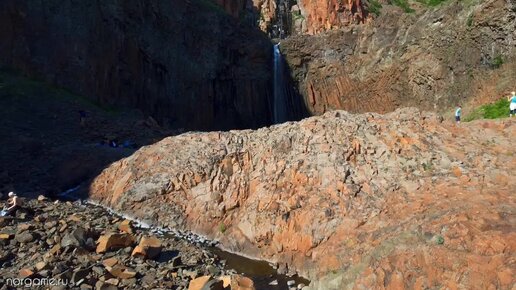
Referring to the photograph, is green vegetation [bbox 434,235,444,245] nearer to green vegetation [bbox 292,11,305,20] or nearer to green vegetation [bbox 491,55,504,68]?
green vegetation [bbox 491,55,504,68]

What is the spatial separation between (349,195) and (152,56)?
88.7ft

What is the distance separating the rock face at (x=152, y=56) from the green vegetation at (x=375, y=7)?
2528cm

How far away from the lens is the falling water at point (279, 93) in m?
41.9

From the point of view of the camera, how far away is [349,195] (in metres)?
13.4

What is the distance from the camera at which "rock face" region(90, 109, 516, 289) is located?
31.7ft

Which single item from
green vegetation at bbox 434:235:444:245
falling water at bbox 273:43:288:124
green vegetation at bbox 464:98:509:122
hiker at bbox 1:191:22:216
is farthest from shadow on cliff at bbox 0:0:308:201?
green vegetation at bbox 464:98:509:122

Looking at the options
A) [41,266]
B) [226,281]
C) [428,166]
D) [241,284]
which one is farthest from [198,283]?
[428,166]

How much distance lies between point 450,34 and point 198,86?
2098 centimetres

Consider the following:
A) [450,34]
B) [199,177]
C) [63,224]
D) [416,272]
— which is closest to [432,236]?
[416,272]

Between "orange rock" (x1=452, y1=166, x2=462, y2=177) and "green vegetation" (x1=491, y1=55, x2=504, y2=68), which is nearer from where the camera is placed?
"orange rock" (x1=452, y1=166, x2=462, y2=177)

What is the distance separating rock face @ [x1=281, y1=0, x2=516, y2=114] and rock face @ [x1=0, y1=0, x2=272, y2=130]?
4720 millimetres

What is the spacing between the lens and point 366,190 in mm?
13469

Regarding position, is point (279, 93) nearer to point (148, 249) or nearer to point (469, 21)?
point (469, 21)

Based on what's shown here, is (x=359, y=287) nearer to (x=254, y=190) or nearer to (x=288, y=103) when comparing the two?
(x=254, y=190)
